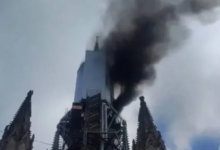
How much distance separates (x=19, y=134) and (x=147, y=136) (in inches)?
474

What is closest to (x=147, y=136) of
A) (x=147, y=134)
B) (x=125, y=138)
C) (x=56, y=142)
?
(x=147, y=134)

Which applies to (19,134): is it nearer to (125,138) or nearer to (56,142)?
(56,142)

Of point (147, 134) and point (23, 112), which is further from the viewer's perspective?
point (23, 112)

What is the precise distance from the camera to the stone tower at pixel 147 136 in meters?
26.8

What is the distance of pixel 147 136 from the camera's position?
27.5 meters

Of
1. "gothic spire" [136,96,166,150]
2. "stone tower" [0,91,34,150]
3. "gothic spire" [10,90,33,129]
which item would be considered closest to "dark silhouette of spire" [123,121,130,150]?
"gothic spire" [136,96,166,150]

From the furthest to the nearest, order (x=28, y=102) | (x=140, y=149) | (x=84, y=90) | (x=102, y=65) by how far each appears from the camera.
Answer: (x=102, y=65) < (x=84, y=90) < (x=28, y=102) < (x=140, y=149)

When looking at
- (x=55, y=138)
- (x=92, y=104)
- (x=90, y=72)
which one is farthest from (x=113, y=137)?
(x=90, y=72)

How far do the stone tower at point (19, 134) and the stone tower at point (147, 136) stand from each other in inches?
400

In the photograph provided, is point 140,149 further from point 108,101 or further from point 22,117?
point 22,117

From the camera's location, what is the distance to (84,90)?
35.7 metres

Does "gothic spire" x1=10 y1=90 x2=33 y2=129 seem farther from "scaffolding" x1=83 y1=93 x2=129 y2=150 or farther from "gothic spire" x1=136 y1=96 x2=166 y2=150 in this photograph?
"gothic spire" x1=136 y1=96 x2=166 y2=150

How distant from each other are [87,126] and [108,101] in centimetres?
539

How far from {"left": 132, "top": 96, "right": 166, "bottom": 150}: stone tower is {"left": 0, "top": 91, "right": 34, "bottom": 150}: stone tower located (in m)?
10.2
